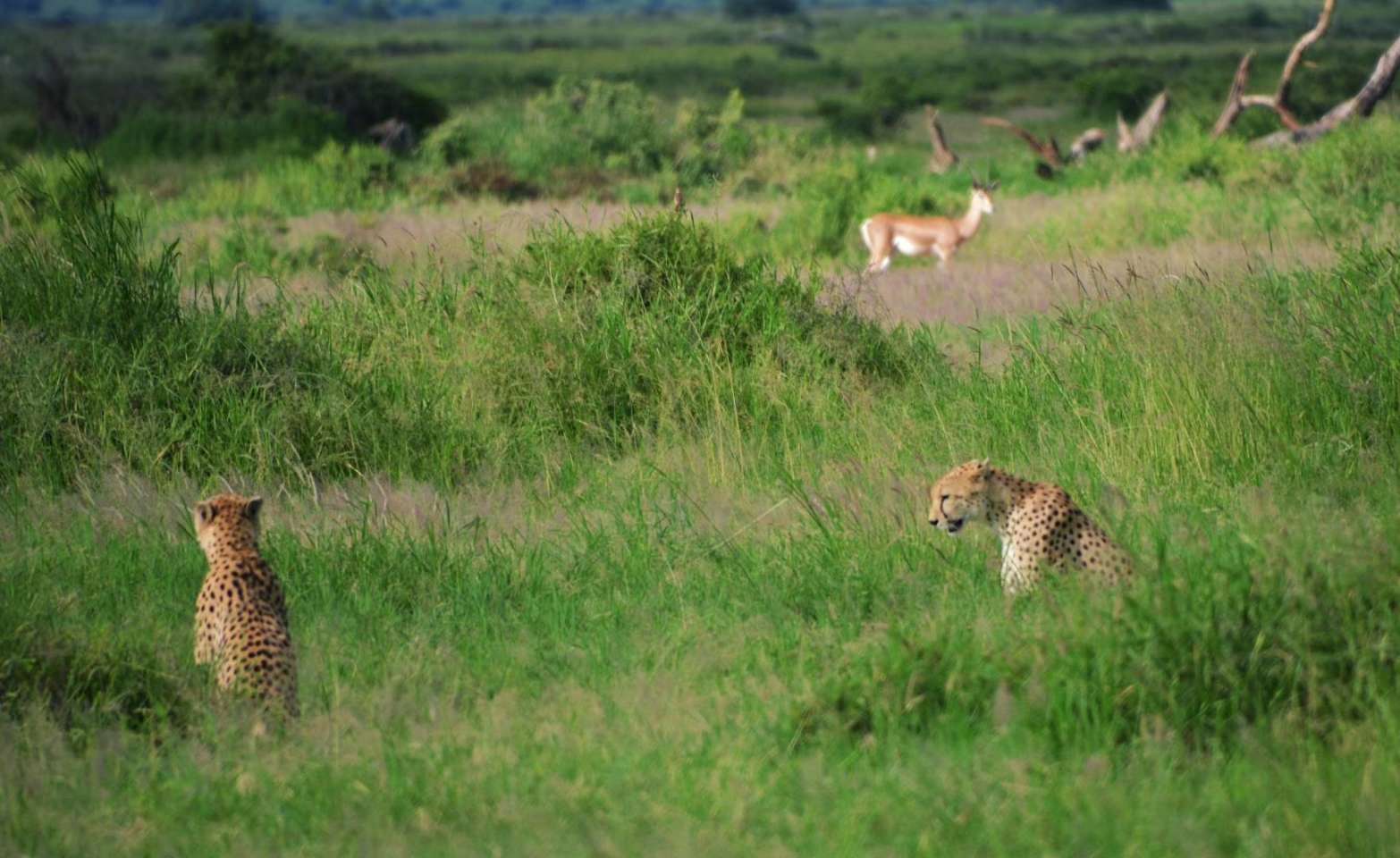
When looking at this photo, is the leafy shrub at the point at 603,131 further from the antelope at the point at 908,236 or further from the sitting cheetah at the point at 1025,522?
the sitting cheetah at the point at 1025,522

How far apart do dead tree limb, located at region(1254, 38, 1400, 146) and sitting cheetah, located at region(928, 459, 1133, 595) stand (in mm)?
14835

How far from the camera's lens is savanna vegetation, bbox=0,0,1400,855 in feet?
12.8

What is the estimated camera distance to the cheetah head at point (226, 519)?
5.14 m

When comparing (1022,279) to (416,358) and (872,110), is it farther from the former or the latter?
(872,110)

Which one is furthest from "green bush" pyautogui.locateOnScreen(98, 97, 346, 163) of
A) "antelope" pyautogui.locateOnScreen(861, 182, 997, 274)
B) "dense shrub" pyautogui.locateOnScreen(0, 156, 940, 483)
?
"dense shrub" pyautogui.locateOnScreen(0, 156, 940, 483)

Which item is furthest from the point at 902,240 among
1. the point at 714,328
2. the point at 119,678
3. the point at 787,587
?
the point at 119,678

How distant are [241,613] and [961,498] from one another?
2.10m

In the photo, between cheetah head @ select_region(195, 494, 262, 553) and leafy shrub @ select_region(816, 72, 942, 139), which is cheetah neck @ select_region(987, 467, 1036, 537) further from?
leafy shrub @ select_region(816, 72, 942, 139)

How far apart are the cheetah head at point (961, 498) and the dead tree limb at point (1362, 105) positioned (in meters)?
14.8

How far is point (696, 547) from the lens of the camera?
602 centimetres

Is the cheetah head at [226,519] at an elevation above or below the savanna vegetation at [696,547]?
above

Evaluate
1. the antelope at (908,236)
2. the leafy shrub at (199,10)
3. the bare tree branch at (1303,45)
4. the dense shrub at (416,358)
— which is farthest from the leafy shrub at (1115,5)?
the dense shrub at (416,358)

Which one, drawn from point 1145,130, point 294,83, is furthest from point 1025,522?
point 294,83

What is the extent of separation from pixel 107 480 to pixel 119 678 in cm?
240
